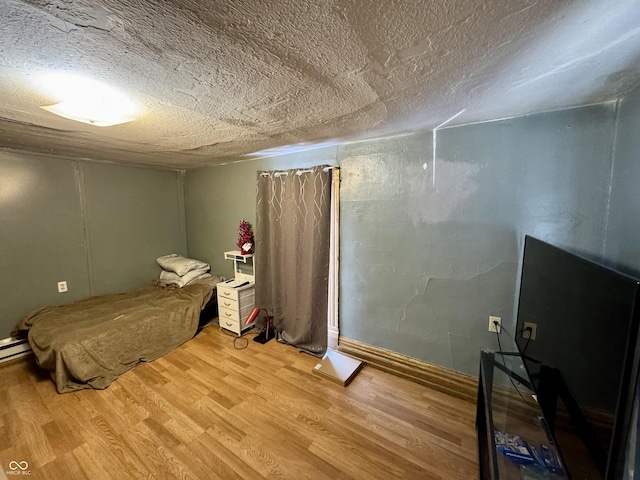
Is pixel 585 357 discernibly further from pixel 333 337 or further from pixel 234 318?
pixel 234 318

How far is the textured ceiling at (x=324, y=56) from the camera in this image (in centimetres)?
71

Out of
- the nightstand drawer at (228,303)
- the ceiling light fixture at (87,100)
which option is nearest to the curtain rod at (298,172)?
the ceiling light fixture at (87,100)

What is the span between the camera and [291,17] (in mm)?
738

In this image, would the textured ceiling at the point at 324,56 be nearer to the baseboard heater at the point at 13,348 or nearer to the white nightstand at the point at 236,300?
the white nightstand at the point at 236,300

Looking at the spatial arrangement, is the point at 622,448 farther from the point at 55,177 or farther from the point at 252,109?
the point at 55,177

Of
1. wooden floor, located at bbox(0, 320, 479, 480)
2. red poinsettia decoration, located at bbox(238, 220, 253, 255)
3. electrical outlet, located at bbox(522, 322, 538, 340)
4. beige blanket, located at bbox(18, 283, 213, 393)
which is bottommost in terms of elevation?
wooden floor, located at bbox(0, 320, 479, 480)

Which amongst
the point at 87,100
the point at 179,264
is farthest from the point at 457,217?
the point at 179,264

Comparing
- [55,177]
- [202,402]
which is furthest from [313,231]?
[55,177]

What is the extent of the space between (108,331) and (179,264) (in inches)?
50.5

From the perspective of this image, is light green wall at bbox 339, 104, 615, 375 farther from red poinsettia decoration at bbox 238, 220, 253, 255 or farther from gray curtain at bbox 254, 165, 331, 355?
red poinsettia decoration at bbox 238, 220, 253, 255

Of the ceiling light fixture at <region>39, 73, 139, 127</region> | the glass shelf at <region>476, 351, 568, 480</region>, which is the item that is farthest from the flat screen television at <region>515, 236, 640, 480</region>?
the ceiling light fixture at <region>39, 73, 139, 127</region>

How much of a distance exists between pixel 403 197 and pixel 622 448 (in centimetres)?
167

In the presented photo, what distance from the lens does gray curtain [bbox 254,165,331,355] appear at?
240 cm

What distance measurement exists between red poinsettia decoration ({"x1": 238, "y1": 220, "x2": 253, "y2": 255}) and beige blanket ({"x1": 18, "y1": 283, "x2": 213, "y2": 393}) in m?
0.71
